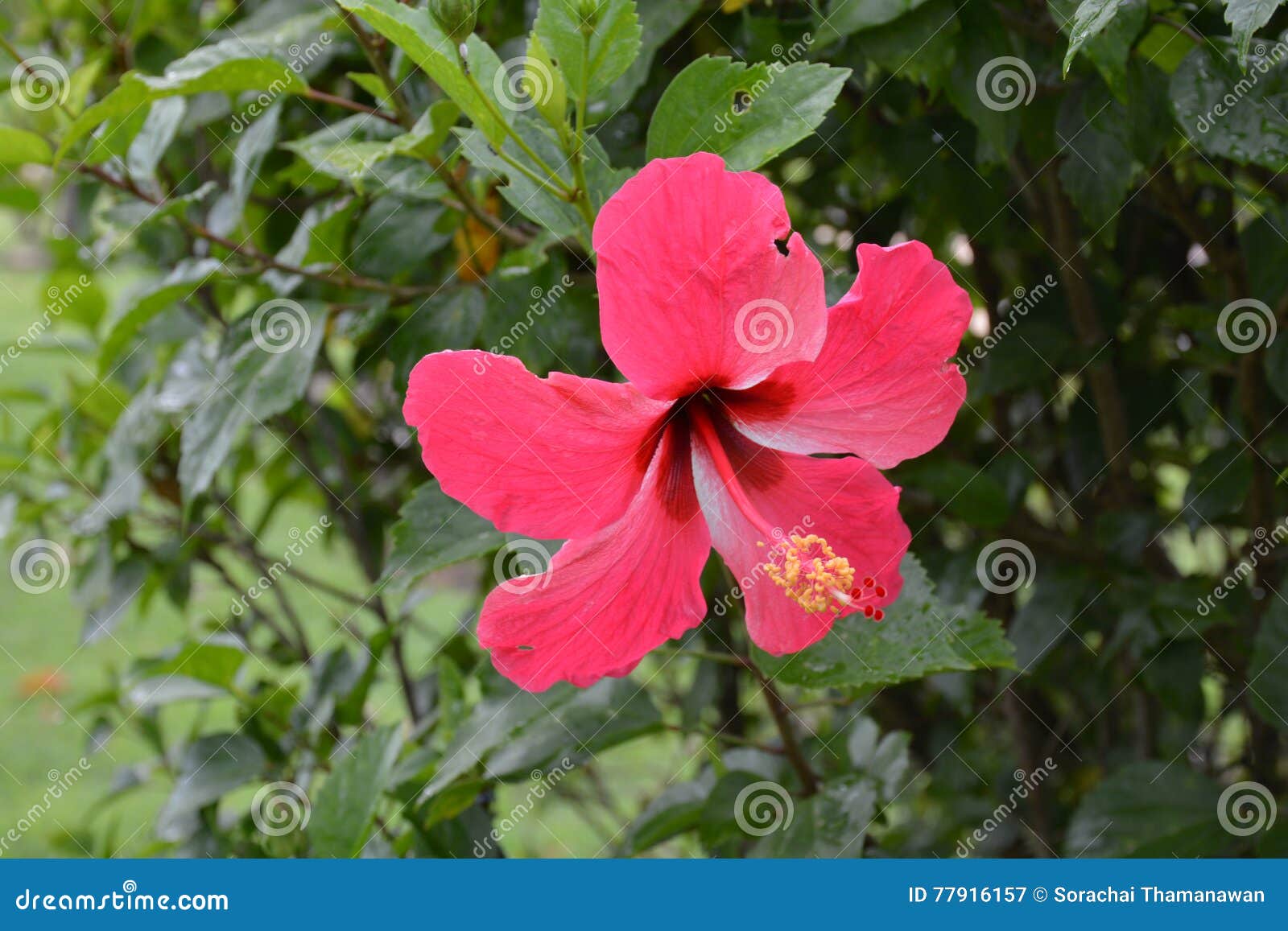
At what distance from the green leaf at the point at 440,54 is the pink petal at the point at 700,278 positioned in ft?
0.69

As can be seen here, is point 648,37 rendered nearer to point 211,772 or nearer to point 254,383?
point 254,383

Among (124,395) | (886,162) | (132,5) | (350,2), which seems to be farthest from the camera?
(124,395)

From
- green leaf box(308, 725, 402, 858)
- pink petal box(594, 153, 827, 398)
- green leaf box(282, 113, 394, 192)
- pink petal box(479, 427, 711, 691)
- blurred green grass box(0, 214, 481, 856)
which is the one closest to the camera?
pink petal box(594, 153, 827, 398)

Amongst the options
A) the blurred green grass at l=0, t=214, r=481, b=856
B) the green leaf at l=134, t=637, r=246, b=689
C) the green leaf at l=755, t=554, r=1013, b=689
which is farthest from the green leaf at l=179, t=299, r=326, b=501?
the blurred green grass at l=0, t=214, r=481, b=856

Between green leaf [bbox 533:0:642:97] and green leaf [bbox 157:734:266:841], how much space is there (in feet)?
3.61

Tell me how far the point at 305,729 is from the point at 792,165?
109cm

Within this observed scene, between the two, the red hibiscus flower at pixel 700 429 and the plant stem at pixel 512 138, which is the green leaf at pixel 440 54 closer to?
the plant stem at pixel 512 138

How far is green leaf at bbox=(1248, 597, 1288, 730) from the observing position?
1371 mm

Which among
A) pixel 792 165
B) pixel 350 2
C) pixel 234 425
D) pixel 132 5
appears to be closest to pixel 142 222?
pixel 234 425

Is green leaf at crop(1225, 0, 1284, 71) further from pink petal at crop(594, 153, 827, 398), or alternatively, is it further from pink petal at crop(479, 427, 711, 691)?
pink petal at crop(479, 427, 711, 691)

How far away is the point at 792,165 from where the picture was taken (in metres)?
1.67

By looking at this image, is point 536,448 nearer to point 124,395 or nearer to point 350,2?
point 350,2

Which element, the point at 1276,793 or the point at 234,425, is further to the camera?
the point at 1276,793

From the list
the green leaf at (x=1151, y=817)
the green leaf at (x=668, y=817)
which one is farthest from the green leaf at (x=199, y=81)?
the green leaf at (x=1151, y=817)
